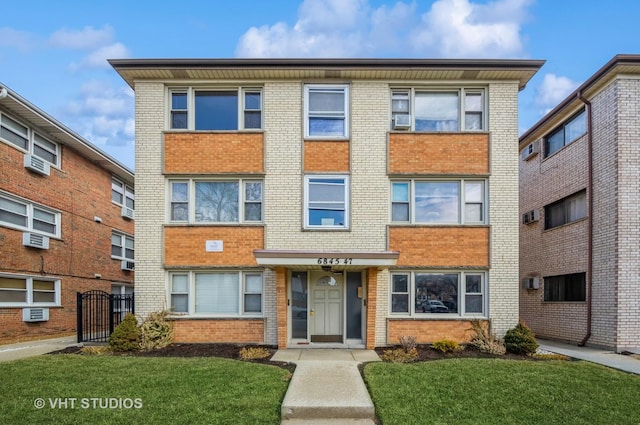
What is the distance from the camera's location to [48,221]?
1496cm

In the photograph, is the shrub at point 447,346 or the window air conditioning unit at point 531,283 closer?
the shrub at point 447,346

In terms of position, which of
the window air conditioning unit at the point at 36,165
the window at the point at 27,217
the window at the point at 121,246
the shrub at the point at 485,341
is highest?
the window air conditioning unit at the point at 36,165

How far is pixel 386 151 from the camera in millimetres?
11805

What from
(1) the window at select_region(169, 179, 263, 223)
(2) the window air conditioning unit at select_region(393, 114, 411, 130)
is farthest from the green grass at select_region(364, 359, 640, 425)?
(2) the window air conditioning unit at select_region(393, 114, 411, 130)

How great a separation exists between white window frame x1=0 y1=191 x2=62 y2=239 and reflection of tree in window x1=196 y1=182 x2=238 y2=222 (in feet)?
21.7

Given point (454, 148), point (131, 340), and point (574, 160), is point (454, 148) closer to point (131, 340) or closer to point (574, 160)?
point (574, 160)

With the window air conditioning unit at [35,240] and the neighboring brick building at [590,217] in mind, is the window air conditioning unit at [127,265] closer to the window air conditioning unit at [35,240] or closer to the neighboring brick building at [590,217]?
the window air conditioning unit at [35,240]

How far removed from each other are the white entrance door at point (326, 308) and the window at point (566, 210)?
8.31 meters

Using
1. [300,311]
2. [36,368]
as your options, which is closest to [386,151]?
[300,311]

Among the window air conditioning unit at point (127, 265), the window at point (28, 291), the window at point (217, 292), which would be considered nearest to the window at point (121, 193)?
the window air conditioning unit at point (127, 265)

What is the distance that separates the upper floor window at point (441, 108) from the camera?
1201cm

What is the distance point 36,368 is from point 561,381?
1064cm

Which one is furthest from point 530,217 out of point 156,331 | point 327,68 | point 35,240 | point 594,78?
point 35,240

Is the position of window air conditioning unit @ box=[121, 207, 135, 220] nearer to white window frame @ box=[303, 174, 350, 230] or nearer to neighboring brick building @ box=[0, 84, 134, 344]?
neighboring brick building @ box=[0, 84, 134, 344]
